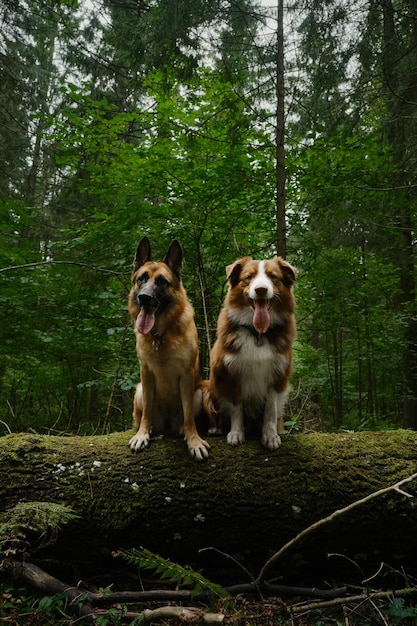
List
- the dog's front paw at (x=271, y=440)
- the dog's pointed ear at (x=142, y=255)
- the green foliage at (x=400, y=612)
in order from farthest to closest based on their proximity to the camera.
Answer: the dog's pointed ear at (x=142, y=255)
the dog's front paw at (x=271, y=440)
the green foliage at (x=400, y=612)

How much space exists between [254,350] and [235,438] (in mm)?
769

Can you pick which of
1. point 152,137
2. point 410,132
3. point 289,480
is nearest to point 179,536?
point 289,480

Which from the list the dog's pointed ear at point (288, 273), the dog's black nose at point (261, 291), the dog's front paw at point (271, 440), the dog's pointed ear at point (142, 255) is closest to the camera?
the dog's black nose at point (261, 291)

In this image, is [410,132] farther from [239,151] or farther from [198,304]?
[198,304]

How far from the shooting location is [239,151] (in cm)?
564

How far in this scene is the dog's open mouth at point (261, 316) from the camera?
128 inches

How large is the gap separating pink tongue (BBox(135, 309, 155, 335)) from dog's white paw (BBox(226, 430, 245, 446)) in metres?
1.15

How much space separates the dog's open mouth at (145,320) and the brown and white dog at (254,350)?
67 centimetres

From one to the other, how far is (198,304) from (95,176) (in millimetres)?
2657

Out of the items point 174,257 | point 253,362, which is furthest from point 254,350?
point 174,257

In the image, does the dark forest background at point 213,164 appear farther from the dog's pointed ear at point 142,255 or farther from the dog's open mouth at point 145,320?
the dog's open mouth at point 145,320

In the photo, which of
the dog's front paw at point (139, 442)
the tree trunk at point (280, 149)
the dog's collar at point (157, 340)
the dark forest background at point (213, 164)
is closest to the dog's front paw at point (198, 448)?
the dog's front paw at point (139, 442)

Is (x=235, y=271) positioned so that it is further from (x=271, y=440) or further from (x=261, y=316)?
(x=271, y=440)

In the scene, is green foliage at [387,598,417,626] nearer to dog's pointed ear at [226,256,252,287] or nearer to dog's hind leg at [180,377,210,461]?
dog's hind leg at [180,377,210,461]
